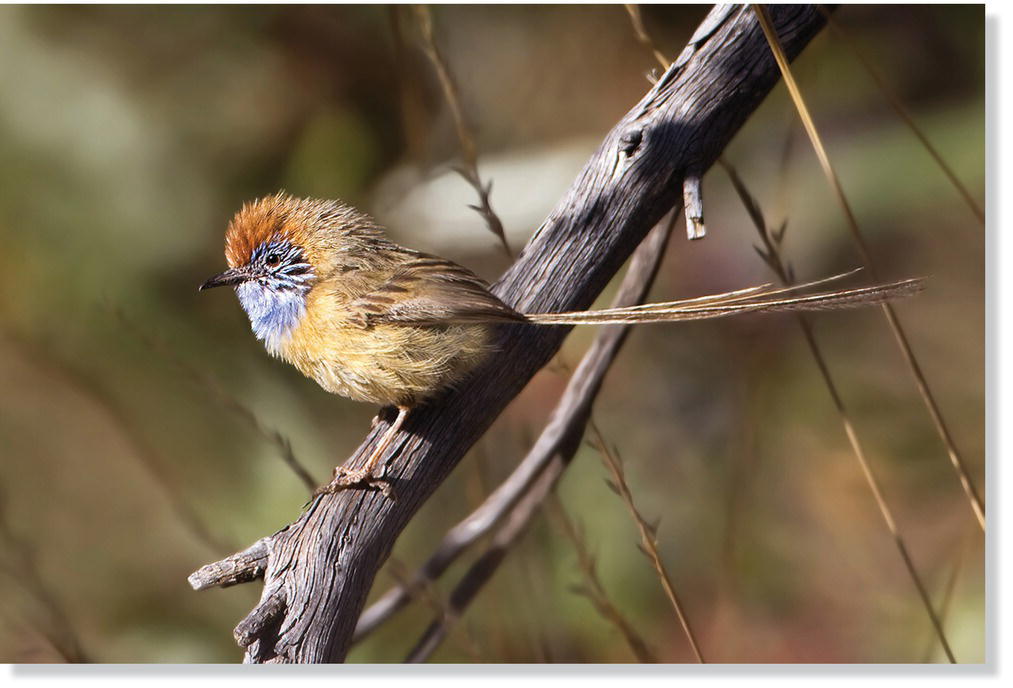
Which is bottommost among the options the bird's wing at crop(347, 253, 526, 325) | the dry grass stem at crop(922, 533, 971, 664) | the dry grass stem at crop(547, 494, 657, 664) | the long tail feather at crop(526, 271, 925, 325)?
the dry grass stem at crop(922, 533, 971, 664)

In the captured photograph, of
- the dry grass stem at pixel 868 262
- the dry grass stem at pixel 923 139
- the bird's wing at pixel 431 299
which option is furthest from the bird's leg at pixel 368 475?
the dry grass stem at pixel 923 139

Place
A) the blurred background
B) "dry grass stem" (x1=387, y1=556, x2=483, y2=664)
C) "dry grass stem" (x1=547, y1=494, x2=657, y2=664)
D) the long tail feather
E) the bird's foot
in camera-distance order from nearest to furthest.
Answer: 1. the long tail feather
2. the bird's foot
3. "dry grass stem" (x1=547, y1=494, x2=657, y2=664)
4. "dry grass stem" (x1=387, y1=556, x2=483, y2=664)
5. the blurred background

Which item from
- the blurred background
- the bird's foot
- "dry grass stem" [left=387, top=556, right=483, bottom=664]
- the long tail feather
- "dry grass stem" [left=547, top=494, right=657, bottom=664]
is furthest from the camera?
the blurred background

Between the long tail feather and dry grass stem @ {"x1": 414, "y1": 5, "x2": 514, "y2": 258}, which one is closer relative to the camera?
the long tail feather

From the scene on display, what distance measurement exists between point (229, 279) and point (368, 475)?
615mm

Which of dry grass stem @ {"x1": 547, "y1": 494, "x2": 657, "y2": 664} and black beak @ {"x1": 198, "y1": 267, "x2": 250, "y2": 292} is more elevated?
black beak @ {"x1": 198, "y1": 267, "x2": 250, "y2": 292}

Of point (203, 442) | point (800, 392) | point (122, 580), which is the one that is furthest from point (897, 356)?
point (122, 580)

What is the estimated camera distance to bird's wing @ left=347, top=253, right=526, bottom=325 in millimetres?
2148

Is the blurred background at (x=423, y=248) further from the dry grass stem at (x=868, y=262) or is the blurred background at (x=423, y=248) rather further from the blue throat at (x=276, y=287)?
the blue throat at (x=276, y=287)

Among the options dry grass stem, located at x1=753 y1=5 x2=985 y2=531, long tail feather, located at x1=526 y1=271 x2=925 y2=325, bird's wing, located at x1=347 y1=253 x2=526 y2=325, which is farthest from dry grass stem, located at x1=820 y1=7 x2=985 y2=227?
bird's wing, located at x1=347 y1=253 x2=526 y2=325

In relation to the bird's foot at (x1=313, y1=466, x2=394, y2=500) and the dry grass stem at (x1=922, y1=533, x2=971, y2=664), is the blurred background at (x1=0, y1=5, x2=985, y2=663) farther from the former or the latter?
the bird's foot at (x1=313, y1=466, x2=394, y2=500)

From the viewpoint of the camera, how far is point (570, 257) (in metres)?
2.31

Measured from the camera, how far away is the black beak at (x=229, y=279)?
2.27m

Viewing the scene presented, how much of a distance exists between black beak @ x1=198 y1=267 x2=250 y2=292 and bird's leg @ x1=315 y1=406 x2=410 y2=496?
52cm
